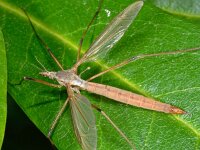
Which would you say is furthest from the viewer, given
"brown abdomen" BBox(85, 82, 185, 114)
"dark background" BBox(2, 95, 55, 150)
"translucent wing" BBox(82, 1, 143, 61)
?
"dark background" BBox(2, 95, 55, 150)

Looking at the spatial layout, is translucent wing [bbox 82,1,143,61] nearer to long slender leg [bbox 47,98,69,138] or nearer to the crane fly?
the crane fly

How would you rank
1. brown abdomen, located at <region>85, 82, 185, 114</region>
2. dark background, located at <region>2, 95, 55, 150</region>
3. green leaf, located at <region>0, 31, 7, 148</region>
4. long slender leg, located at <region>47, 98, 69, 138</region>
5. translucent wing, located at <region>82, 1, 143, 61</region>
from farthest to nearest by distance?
dark background, located at <region>2, 95, 55, 150</region> → translucent wing, located at <region>82, 1, 143, 61</region> → long slender leg, located at <region>47, 98, 69, 138</region> → brown abdomen, located at <region>85, 82, 185, 114</region> → green leaf, located at <region>0, 31, 7, 148</region>

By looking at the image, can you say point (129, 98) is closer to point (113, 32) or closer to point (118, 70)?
point (118, 70)

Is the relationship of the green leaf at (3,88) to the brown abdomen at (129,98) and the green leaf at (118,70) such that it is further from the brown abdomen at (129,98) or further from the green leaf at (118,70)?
the brown abdomen at (129,98)

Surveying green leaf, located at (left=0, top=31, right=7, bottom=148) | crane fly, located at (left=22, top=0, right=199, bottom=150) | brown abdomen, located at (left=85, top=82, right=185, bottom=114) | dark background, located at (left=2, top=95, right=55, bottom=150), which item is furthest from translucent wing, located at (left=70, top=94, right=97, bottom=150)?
dark background, located at (left=2, top=95, right=55, bottom=150)

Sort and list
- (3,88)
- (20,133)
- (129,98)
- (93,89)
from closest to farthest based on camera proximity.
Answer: (3,88) → (129,98) → (93,89) → (20,133)

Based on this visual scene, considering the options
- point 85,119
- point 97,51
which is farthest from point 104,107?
point 97,51

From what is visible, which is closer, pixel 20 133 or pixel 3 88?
pixel 3 88

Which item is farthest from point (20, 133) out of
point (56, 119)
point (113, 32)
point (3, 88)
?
point (113, 32)

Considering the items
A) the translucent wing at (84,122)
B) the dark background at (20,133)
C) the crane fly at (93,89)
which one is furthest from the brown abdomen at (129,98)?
the dark background at (20,133)
